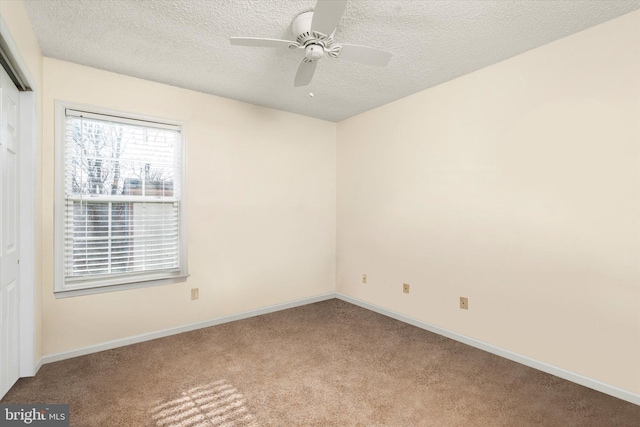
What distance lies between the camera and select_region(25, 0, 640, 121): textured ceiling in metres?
1.98

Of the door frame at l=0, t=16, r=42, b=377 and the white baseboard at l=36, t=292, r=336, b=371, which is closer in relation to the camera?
the door frame at l=0, t=16, r=42, b=377

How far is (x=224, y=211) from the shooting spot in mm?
3537

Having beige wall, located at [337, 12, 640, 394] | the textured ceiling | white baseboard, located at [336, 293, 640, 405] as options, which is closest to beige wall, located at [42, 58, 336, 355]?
the textured ceiling

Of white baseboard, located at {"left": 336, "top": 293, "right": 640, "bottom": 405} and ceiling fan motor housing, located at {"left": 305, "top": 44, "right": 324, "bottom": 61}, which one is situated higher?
ceiling fan motor housing, located at {"left": 305, "top": 44, "right": 324, "bottom": 61}

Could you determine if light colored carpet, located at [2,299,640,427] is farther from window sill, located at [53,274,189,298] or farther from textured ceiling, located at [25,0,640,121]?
textured ceiling, located at [25,0,640,121]

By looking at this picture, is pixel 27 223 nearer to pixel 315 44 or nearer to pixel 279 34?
pixel 279 34

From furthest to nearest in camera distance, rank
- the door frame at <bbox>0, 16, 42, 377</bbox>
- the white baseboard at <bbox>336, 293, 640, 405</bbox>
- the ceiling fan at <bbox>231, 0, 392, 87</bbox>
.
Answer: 1. the door frame at <bbox>0, 16, 42, 377</bbox>
2. the white baseboard at <bbox>336, 293, 640, 405</bbox>
3. the ceiling fan at <bbox>231, 0, 392, 87</bbox>

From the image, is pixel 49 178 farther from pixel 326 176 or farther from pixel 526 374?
pixel 526 374

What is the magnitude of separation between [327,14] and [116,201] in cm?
250

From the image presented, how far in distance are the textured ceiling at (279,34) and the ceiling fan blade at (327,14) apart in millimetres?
320

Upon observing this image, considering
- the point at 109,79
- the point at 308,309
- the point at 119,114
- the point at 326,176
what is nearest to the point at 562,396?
the point at 308,309

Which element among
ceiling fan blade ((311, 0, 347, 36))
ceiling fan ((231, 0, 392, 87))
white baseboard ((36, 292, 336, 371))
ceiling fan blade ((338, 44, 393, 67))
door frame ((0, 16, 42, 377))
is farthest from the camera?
white baseboard ((36, 292, 336, 371))

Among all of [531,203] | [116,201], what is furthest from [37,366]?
[531,203]

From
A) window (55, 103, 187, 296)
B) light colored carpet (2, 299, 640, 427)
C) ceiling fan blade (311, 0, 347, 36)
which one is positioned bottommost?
light colored carpet (2, 299, 640, 427)
